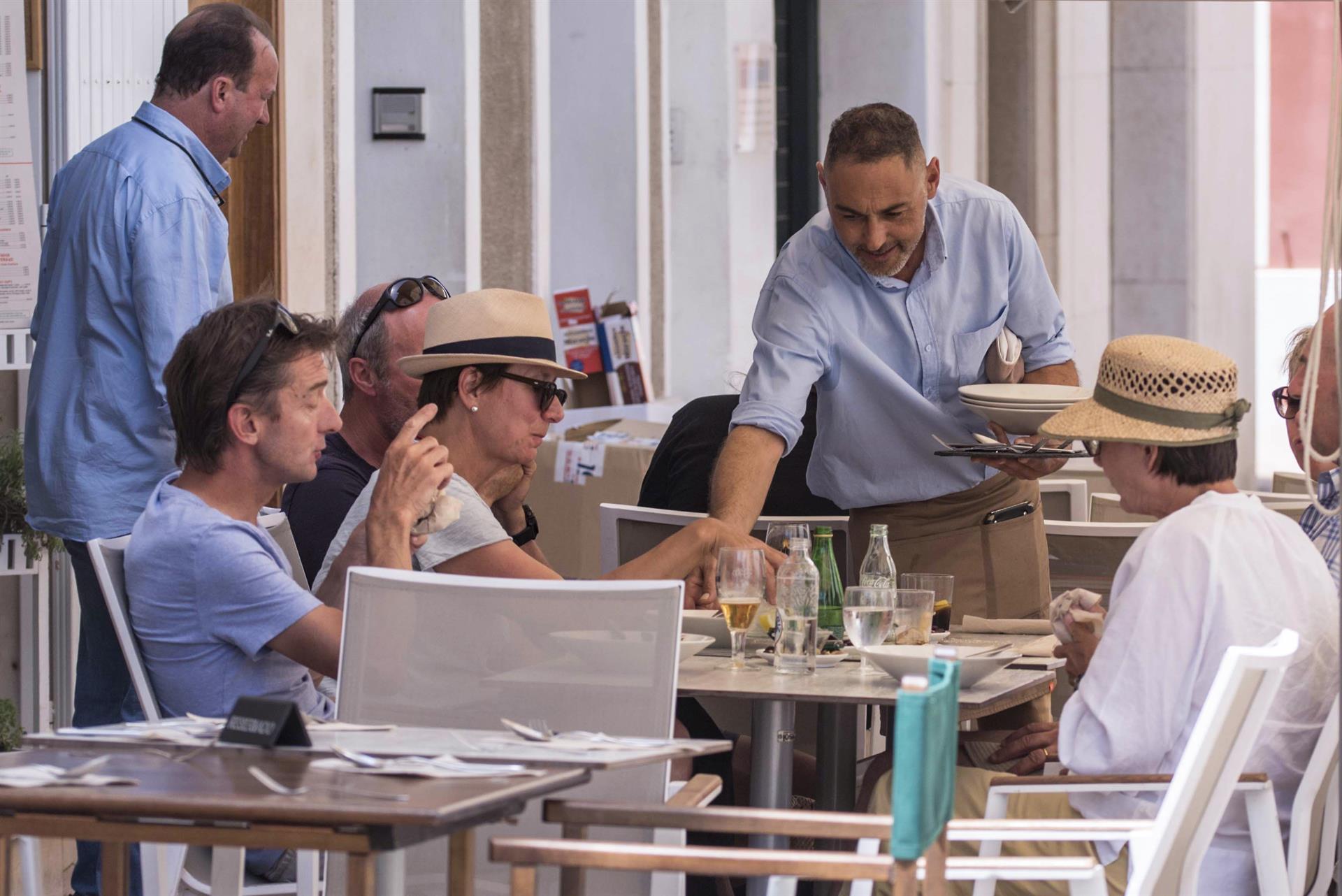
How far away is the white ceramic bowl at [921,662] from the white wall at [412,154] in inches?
163

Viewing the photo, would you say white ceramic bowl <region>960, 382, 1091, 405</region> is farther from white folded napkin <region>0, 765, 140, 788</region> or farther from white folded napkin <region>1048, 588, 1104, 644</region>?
white folded napkin <region>0, 765, 140, 788</region>

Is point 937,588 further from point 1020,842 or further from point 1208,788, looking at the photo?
point 1208,788

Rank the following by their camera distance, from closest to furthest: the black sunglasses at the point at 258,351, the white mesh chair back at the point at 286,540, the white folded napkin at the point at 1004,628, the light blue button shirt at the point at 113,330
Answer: the black sunglasses at the point at 258,351, the white mesh chair back at the point at 286,540, the white folded napkin at the point at 1004,628, the light blue button shirt at the point at 113,330

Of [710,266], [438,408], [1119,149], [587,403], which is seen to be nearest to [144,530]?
[438,408]

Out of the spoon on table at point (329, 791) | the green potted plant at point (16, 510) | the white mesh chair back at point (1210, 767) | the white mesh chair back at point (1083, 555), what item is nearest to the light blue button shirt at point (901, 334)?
the white mesh chair back at point (1083, 555)

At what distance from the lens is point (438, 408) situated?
327cm

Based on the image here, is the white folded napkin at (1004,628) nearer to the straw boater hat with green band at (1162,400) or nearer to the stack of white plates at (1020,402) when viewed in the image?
the stack of white plates at (1020,402)

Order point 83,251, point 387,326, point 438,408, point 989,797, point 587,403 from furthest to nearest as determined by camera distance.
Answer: point 587,403, point 387,326, point 83,251, point 438,408, point 989,797

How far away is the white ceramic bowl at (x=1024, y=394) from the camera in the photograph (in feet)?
11.5

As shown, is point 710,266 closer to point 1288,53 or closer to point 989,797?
point 989,797

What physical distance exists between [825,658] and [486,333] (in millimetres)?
851

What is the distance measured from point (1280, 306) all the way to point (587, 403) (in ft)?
42.3

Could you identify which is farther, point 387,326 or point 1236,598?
point 387,326

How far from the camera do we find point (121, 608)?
2674 mm
